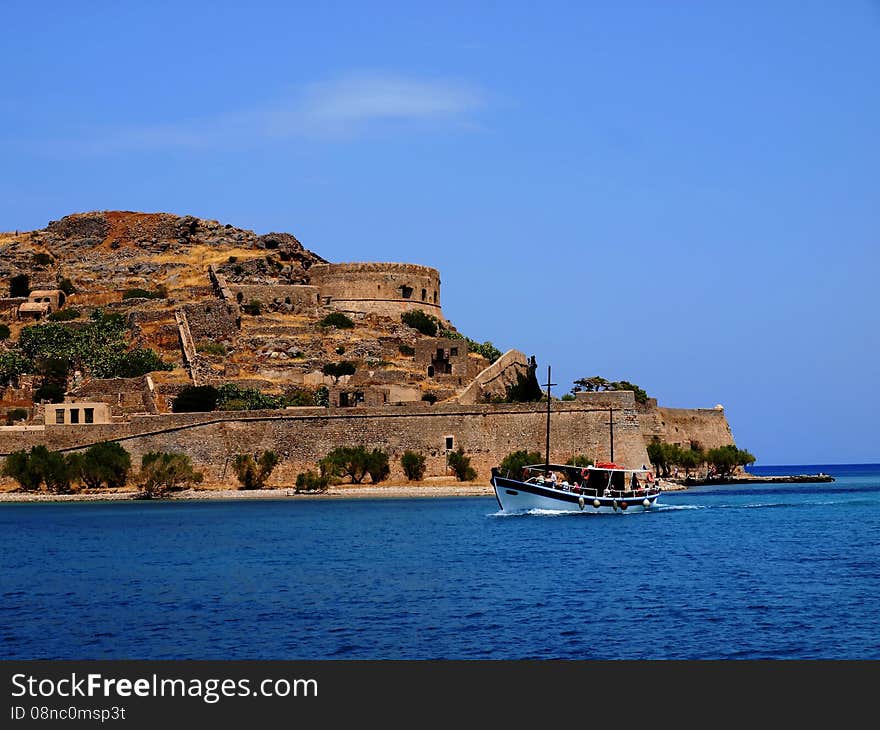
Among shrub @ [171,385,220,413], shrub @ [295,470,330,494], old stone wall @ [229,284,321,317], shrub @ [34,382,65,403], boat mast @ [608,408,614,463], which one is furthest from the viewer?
old stone wall @ [229,284,321,317]

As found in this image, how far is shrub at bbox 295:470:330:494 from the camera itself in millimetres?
53656

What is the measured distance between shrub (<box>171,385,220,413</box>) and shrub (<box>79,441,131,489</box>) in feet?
9.68

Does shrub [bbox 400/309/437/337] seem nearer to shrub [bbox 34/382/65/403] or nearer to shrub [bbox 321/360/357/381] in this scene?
shrub [bbox 321/360/357/381]

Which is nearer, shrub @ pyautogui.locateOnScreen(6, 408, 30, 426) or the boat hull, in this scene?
the boat hull

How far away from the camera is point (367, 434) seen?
180 ft

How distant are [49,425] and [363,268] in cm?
1995

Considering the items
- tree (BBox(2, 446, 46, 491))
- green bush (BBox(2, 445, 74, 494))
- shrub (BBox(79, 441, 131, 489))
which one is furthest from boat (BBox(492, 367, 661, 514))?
tree (BBox(2, 446, 46, 491))

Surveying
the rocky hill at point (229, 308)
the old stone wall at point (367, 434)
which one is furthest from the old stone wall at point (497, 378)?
the old stone wall at point (367, 434)

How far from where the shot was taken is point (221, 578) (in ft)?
90.3

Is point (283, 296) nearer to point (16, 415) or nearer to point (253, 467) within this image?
point (16, 415)

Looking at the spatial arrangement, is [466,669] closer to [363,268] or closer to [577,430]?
[577,430]

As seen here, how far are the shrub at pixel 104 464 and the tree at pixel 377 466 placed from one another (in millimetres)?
8869

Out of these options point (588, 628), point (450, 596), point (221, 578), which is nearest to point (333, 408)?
point (221, 578)

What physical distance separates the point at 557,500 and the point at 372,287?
26740 mm
